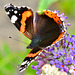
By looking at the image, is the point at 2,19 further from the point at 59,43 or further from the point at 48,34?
the point at 59,43

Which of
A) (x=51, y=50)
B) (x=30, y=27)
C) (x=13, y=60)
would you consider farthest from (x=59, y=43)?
(x=13, y=60)

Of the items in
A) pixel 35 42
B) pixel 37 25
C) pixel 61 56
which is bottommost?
pixel 61 56

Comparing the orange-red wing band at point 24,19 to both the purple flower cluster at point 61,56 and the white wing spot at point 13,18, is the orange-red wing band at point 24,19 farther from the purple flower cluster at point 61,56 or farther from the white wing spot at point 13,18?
the purple flower cluster at point 61,56

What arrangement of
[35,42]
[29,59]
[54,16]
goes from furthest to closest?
[35,42] → [54,16] → [29,59]

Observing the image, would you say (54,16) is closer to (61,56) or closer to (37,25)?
(37,25)

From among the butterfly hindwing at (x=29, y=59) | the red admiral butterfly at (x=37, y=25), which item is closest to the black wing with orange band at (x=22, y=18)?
the red admiral butterfly at (x=37, y=25)

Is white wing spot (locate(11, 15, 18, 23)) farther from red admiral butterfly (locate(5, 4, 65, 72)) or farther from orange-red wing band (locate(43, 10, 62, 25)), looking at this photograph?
orange-red wing band (locate(43, 10, 62, 25))

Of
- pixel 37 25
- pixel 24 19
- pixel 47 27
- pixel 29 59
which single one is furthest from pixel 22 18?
pixel 29 59
